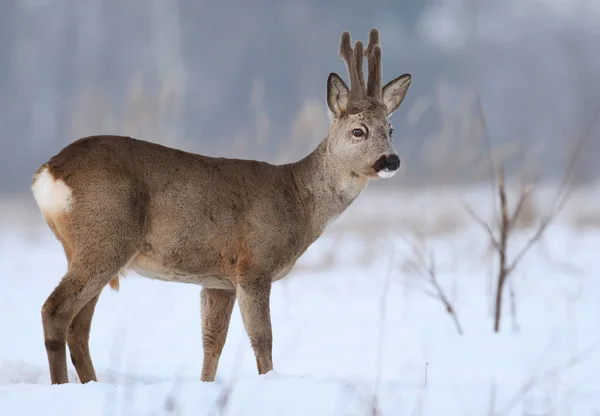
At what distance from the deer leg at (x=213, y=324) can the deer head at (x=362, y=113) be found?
1452 millimetres

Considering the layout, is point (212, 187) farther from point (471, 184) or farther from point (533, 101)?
point (533, 101)

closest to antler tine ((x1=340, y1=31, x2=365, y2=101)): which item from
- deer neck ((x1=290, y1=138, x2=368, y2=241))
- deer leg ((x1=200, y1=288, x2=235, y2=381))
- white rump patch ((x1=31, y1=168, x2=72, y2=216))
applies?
deer neck ((x1=290, y1=138, x2=368, y2=241))

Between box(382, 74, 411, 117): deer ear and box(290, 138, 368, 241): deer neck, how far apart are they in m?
0.64

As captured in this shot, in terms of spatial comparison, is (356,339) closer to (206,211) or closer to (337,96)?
(337,96)

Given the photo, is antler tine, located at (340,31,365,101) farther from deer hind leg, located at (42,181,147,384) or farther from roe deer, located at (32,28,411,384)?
deer hind leg, located at (42,181,147,384)

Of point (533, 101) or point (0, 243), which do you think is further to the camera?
point (533, 101)

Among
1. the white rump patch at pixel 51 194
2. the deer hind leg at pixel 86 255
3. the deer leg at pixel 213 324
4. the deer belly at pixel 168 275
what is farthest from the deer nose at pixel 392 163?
the white rump patch at pixel 51 194

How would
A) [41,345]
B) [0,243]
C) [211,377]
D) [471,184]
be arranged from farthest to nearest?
[0,243]
[471,184]
[41,345]
[211,377]

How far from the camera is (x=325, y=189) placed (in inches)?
279

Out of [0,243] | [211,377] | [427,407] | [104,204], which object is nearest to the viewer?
[427,407]

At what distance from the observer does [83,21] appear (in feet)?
123

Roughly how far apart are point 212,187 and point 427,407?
2.37m

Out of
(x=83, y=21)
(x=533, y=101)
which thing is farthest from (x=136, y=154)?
(x=533, y=101)

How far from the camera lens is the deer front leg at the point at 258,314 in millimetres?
6398
